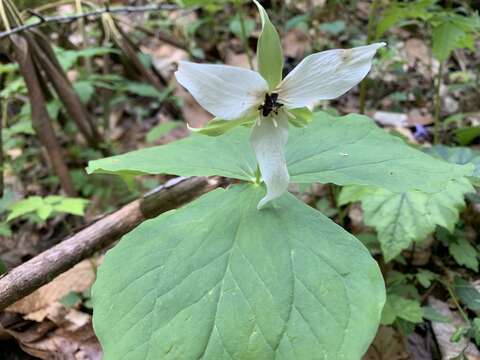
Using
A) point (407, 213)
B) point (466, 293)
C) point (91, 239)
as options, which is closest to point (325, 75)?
point (407, 213)

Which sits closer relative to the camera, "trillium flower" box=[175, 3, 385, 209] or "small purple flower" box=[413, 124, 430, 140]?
"trillium flower" box=[175, 3, 385, 209]

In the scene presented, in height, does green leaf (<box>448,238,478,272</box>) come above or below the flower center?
below

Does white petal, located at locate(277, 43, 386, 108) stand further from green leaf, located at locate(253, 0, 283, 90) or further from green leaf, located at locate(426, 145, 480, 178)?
green leaf, located at locate(426, 145, 480, 178)

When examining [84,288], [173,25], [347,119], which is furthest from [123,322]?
[173,25]

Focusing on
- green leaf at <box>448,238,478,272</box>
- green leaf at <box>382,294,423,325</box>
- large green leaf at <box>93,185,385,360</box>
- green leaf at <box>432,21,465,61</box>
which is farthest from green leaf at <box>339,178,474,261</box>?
green leaf at <box>432,21,465,61</box>

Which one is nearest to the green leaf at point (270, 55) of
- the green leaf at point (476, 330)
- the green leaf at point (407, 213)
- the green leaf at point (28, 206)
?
the green leaf at point (407, 213)

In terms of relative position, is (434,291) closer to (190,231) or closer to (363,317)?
(363,317)
